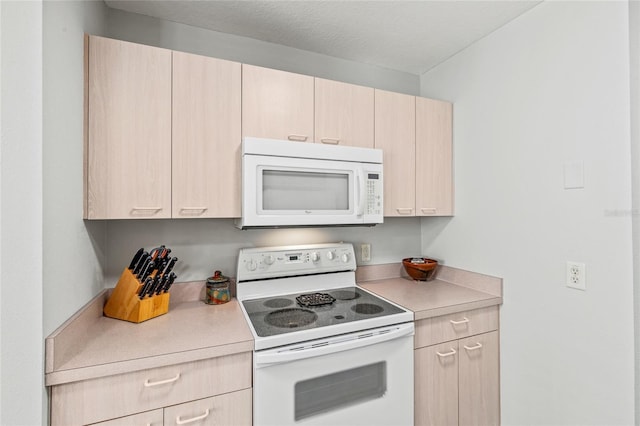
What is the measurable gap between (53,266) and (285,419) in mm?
1031

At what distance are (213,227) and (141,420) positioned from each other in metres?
0.98

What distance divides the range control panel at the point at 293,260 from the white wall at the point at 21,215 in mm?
924

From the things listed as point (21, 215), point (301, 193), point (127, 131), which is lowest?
point (21, 215)

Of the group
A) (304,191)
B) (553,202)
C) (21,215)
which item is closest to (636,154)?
(553,202)

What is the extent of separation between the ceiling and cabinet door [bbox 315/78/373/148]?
0.34m

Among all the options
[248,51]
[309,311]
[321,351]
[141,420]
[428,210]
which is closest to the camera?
[141,420]

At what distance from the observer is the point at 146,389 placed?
112cm

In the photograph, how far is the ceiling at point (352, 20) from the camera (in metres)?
1.61

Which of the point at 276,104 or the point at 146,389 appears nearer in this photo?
the point at 146,389

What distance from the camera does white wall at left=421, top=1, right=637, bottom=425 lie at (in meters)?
1.33

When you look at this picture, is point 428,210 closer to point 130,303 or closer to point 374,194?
point 374,194

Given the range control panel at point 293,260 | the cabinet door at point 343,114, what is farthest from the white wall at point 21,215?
the cabinet door at point 343,114

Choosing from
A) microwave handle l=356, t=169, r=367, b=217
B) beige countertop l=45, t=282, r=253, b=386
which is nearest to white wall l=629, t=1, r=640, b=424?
microwave handle l=356, t=169, r=367, b=217

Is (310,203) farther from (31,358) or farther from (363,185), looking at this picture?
(31,358)
